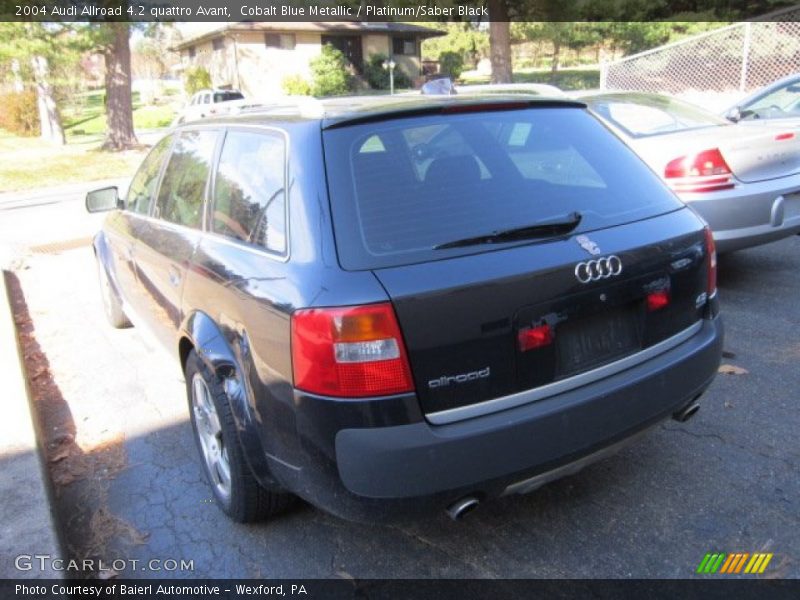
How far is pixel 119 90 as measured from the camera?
21.7 m

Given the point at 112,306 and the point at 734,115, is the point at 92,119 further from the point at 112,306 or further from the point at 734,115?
the point at 734,115

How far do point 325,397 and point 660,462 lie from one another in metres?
1.90

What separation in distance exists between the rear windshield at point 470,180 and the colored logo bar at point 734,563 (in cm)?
136

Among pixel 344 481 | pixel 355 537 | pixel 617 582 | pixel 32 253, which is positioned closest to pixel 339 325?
pixel 344 481

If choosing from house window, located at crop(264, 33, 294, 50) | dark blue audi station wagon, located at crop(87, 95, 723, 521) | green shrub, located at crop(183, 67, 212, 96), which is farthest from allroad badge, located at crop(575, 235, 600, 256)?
house window, located at crop(264, 33, 294, 50)

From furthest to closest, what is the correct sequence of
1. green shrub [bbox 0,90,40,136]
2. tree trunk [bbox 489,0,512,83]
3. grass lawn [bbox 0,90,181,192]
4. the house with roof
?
the house with roof
green shrub [bbox 0,90,40,136]
tree trunk [bbox 489,0,512,83]
grass lawn [bbox 0,90,181,192]

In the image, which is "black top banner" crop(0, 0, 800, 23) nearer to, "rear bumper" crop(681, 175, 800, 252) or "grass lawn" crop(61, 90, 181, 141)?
"grass lawn" crop(61, 90, 181, 141)

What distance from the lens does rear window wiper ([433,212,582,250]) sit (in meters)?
2.37

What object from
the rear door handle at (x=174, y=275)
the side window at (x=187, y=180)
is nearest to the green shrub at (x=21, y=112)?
the side window at (x=187, y=180)

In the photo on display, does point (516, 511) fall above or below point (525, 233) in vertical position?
below

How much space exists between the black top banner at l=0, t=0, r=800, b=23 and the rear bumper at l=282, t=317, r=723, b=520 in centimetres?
1774

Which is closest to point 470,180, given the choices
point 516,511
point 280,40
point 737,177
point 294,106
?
point 294,106

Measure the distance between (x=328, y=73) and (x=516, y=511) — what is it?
35.4m

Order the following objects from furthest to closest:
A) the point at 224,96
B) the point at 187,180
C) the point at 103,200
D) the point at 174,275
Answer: the point at 224,96 < the point at 103,200 < the point at 187,180 < the point at 174,275
